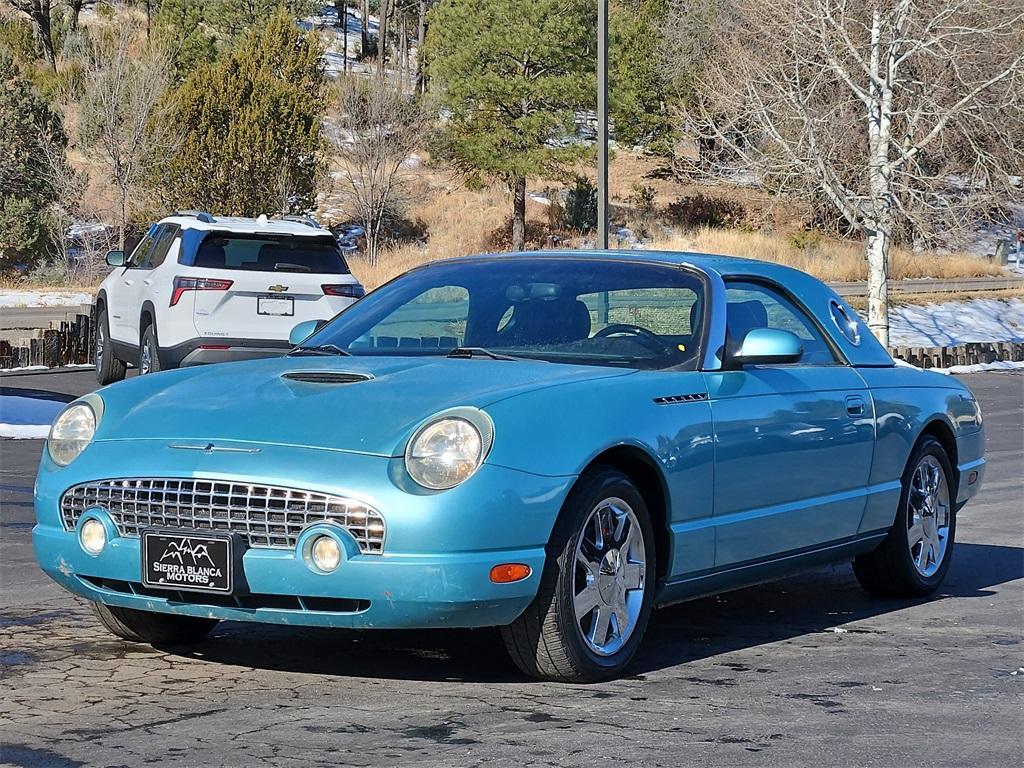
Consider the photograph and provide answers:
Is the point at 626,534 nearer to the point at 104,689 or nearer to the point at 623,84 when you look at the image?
the point at 104,689

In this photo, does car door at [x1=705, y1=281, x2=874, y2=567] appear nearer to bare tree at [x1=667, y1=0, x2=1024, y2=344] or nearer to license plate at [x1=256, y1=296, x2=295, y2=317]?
license plate at [x1=256, y1=296, x2=295, y2=317]

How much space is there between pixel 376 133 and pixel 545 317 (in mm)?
50309

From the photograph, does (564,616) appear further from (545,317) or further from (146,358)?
(146,358)

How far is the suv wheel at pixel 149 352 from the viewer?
56.9 feet

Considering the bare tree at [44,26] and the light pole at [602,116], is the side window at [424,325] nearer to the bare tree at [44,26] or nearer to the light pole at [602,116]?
the light pole at [602,116]

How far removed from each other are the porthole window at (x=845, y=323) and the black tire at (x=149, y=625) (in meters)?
3.15

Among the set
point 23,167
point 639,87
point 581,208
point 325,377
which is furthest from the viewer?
point 639,87

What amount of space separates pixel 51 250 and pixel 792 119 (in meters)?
28.3

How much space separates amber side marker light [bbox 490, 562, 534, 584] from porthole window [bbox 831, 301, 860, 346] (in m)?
2.77

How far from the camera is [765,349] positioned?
6445 mm

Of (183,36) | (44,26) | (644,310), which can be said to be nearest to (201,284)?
(644,310)

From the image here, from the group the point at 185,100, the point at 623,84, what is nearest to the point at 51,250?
the point at 185,100

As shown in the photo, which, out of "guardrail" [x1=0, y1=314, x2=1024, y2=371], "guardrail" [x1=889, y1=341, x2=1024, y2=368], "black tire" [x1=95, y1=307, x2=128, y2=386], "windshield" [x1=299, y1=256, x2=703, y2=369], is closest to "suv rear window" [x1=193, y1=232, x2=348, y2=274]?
"black tire" [x1=95, y1=307, x2=128, y2=386]

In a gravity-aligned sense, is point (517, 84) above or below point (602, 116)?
above
